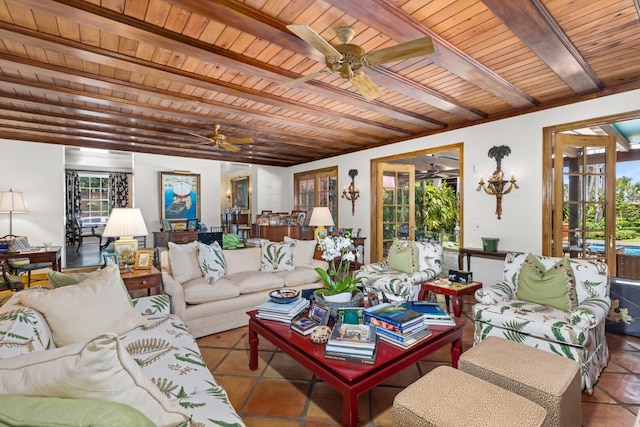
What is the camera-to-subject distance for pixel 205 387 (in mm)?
1404

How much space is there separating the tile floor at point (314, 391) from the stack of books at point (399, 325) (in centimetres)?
45

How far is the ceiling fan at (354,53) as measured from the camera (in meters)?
1.82

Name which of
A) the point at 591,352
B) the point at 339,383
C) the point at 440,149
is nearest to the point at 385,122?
the point at 440,149

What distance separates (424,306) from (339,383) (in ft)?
3.28

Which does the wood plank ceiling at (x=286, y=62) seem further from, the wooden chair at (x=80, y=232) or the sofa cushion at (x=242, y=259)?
the wooden chair at (x=80, y=232)

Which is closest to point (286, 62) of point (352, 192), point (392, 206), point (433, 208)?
point (352, 192)

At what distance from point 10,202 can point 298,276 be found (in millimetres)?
4476

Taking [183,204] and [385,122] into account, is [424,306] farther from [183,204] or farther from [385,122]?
[183,204]

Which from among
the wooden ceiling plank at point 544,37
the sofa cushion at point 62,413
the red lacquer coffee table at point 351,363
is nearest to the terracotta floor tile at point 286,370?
the red lacquer coffee table at point 351,363

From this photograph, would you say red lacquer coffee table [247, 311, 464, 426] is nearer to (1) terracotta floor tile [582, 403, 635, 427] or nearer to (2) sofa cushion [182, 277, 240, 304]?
(1) terracotta floor tile [582, 403, 635, 427]

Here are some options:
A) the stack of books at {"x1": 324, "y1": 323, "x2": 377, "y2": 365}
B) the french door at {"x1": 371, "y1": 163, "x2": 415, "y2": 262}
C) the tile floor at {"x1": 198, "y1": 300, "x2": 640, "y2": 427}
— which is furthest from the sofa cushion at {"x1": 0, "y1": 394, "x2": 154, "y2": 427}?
the french door at {"x1": 371, "y1": 163, "x2": 415, "y2": 262}

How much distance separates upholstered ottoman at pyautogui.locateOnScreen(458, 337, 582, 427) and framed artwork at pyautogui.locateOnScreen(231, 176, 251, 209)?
7760 millimetres

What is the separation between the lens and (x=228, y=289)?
306 centimetres

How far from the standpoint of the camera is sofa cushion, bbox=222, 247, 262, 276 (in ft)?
11.5
